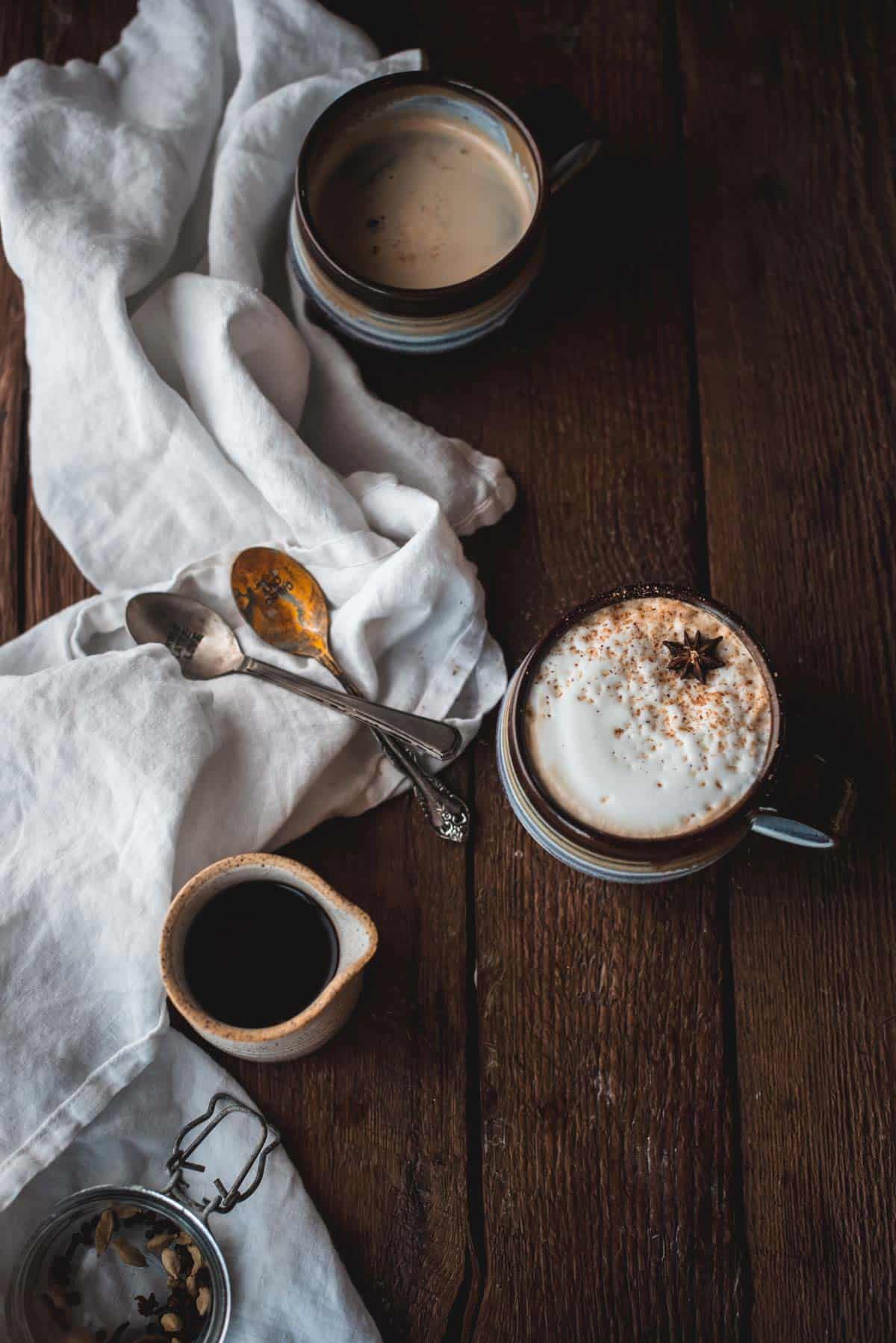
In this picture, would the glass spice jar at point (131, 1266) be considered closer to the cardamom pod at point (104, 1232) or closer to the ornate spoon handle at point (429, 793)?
the cardamom pod at point (104, 1232)

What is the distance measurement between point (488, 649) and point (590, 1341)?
1.70 feet

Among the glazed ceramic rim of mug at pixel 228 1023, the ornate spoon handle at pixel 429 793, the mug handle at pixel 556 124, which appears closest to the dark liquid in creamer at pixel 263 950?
the glazed ceramic rim of mug at pixel 228 1023

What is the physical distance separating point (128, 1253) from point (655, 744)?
1.71 ft

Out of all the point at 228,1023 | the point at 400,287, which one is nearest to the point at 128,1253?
the point at 228,1023

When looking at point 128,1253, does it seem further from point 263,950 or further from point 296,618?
point 296,618

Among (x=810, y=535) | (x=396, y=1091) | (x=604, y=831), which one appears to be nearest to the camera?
(x=604, y=831)

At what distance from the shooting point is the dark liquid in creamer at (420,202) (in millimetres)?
1010

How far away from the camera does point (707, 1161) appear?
0.91 meters

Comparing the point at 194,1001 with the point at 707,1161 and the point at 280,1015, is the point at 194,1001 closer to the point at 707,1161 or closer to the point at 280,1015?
the point at 280,1015

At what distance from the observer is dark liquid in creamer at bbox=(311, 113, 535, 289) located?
1010mm

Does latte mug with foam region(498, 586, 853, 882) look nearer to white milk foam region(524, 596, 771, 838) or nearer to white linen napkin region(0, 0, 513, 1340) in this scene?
white milk foam region(524, 596, 771, 838)

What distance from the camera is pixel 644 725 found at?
0.84m

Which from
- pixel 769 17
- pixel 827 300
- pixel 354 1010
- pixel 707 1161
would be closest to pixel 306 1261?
pixel 354 1010

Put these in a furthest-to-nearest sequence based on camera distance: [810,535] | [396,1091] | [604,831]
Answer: [810,535]
[396,1091]
[604,831]
